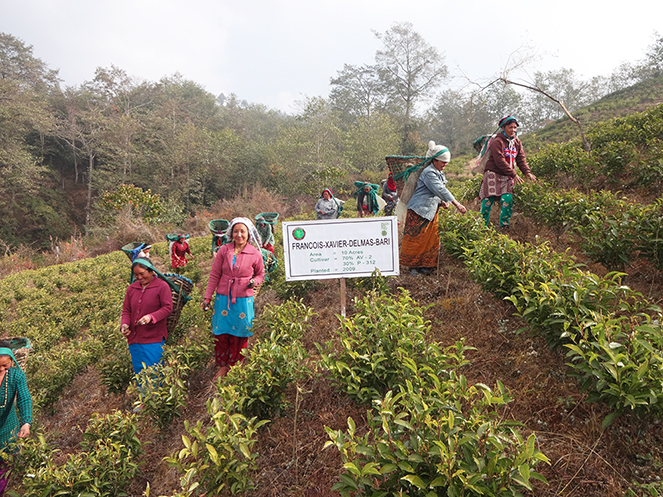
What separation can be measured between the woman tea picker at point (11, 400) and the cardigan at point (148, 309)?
821 mm

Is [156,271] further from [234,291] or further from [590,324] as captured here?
[590,324]

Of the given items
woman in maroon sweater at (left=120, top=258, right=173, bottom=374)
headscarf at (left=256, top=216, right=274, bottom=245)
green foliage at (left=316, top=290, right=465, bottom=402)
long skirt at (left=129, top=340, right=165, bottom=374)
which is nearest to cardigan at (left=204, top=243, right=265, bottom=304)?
woman in maroon sweater at (left=120, top=258, right=173, bottom=374)

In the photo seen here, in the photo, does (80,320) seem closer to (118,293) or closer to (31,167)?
(118,293)

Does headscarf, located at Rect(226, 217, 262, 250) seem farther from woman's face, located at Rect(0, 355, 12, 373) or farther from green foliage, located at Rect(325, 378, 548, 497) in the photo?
green foliage, located at Rect(325, 378, 548, 497)

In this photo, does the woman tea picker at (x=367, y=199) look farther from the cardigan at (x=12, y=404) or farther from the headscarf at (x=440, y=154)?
the cardigan at (x=12, y=404)

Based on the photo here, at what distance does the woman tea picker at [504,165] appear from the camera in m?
4.68

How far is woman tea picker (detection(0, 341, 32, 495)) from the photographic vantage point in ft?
8.67

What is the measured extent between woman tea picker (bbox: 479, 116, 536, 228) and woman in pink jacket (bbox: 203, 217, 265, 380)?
3.43 meters

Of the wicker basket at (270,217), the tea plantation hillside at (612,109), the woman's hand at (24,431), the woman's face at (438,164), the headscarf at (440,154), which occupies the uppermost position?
the tea plantation hillside at (612,109)

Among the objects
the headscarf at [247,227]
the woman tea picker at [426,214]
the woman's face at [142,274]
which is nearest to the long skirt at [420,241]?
the woman tea picker at [426,214]

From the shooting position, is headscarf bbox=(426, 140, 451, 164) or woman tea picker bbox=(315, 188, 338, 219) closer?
headscarf bbox=(426, 140, 451, 164)

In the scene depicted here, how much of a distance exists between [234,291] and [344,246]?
1.18 meters

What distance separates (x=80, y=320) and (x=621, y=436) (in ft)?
24.9

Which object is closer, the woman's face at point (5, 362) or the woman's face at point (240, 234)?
the woman's face at point (5, 362)
